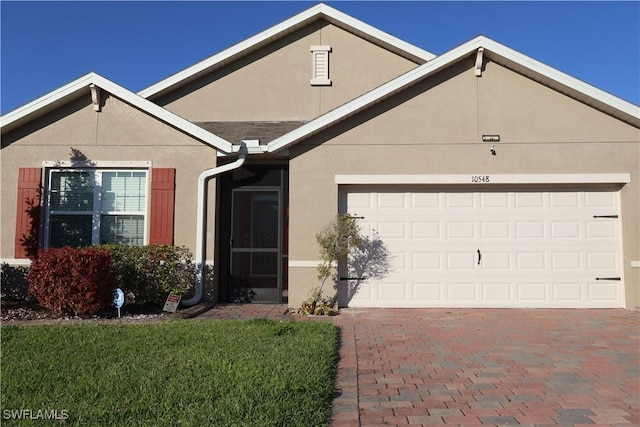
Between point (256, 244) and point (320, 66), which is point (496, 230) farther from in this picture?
point (320, 66)

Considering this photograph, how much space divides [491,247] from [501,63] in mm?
3589

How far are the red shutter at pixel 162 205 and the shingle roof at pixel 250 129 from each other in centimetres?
153

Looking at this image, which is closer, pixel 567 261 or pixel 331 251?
pixel 331 251

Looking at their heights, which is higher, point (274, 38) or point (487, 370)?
point (274, 38)

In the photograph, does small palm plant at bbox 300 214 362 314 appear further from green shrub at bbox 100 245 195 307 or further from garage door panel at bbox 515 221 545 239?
garage door panel at bbox 515 221 545 239

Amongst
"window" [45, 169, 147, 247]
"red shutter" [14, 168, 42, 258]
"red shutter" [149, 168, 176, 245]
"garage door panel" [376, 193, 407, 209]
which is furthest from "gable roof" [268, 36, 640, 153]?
"red shutter" [14, 168, 42, 258]

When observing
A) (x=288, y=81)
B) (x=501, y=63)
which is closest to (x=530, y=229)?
(x=501, y=63)

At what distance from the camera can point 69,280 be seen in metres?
7.79

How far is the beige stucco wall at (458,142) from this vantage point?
9320 millimetres

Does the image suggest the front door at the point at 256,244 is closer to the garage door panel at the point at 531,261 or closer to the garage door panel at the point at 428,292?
the garage door panel at the point at 428,292

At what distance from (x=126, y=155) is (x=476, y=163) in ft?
22.8

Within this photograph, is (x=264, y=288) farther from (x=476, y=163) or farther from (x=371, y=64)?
(x=371, y=64)

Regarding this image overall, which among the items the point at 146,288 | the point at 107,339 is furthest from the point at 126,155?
the point at 107,339

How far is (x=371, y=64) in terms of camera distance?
12719 mm
